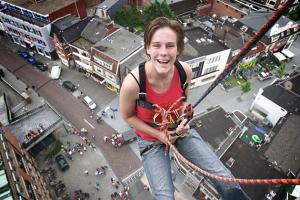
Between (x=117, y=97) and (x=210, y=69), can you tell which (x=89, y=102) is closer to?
(x=117, y=97)

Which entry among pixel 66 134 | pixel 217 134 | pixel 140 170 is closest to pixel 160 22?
pixel 217 134

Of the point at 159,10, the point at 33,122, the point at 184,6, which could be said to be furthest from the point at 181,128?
the point at 184,6

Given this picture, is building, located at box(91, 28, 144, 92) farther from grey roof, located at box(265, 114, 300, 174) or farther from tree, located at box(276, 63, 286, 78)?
tree, located at box(276, 63, 286, 78)

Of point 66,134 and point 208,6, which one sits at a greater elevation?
point 208,6

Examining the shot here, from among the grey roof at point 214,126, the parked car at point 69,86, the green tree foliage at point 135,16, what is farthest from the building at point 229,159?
the green tree foliage at point 135,16

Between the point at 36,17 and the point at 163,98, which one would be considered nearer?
the point at 163,98

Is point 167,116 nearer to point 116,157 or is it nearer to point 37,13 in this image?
point 116,157

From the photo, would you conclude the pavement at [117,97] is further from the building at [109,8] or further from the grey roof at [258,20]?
the building at [109,8]
